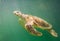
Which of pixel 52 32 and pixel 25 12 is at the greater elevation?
pixel 25 12

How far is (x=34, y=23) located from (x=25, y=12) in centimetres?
21

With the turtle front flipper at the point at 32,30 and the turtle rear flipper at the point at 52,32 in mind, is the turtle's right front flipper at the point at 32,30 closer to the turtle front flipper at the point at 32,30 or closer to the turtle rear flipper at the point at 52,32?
the turtle front flipper at the point at 32,30

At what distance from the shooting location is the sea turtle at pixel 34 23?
258cm

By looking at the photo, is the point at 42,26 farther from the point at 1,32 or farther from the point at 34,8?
the point at 1,32

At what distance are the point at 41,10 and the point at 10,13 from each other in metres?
0.46

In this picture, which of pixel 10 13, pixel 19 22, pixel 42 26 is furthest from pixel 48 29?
pixel 10 13

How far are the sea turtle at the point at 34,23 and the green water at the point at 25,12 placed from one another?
45 millimetres

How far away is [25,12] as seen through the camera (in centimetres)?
262

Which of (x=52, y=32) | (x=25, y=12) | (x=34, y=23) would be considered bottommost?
(x=52, y=32)

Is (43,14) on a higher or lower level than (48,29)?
higher

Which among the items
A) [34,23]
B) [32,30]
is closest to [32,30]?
[32,30]

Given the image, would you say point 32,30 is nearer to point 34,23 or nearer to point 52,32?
point 34,23

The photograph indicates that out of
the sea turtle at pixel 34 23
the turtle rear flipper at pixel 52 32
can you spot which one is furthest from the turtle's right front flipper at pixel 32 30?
the turtle rear flipper at pixel 52 32

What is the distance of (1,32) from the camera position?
8.68 ft
